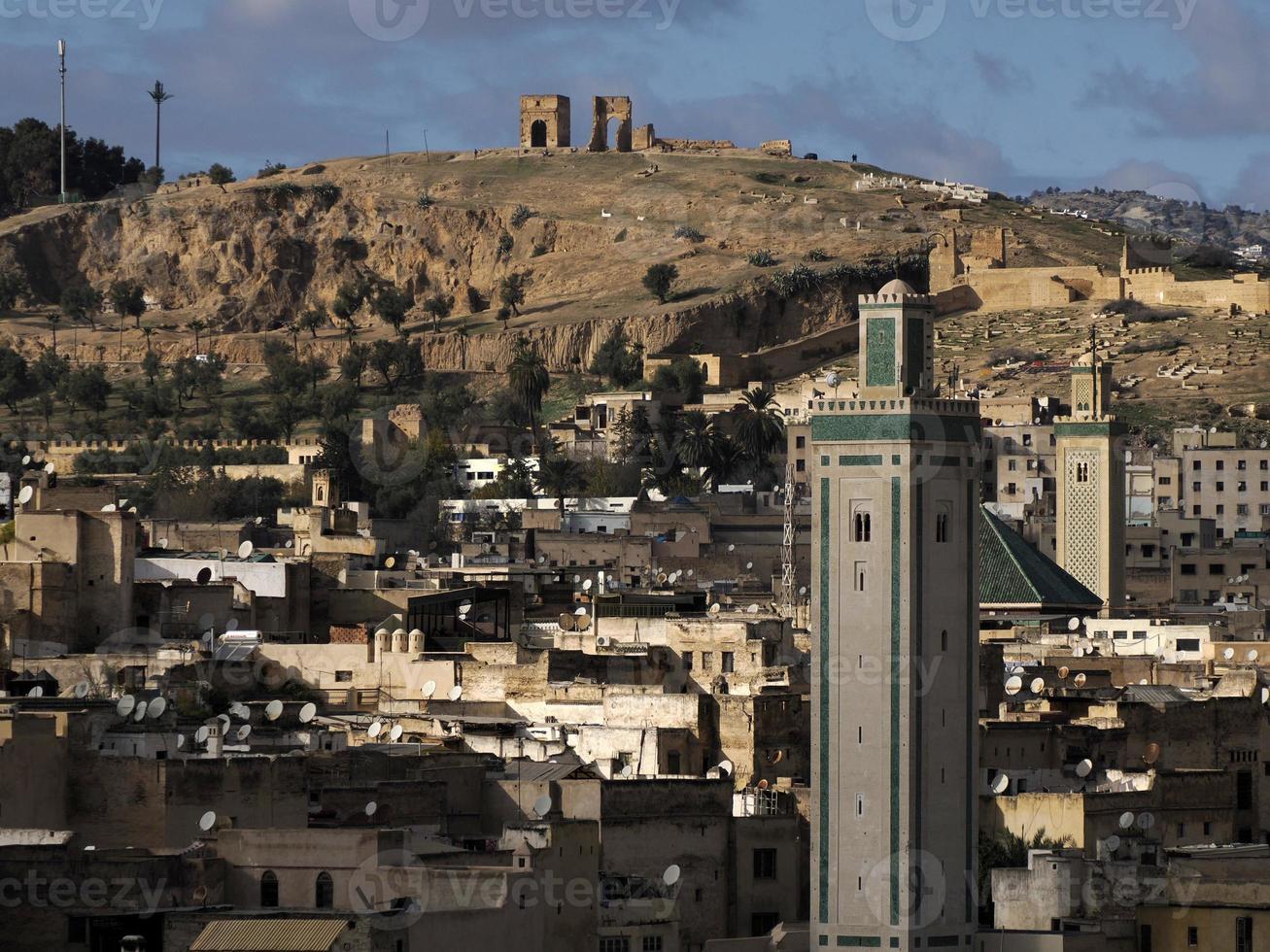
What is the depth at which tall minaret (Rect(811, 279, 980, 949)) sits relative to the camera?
125 feet

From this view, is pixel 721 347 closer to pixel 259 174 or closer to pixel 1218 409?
pixel 1218 409

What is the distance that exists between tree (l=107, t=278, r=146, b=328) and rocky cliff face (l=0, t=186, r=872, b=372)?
59.2 inches

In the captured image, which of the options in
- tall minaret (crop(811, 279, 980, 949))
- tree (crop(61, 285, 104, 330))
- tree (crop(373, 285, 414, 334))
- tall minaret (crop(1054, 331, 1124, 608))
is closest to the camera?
tall minaret (crop(811, 279, 980, 949))

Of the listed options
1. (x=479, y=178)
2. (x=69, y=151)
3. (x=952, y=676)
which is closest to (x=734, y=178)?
(x=479, y=178)

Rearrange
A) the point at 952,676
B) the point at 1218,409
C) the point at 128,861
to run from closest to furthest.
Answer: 1. the point at 128,861
2. the point at 952,676
3. the point at 1218,409

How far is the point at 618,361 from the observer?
119 metres

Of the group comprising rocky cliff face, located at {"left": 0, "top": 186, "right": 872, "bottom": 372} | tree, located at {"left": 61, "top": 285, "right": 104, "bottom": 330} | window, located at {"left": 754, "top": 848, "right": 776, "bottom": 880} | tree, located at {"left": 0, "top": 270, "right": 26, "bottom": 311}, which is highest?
rocky cliff face, located at {"left": 0, "top": 186, "right": 872, "bottom": 372}

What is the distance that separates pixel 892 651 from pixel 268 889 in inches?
337

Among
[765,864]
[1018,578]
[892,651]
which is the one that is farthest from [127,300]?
[892,651]

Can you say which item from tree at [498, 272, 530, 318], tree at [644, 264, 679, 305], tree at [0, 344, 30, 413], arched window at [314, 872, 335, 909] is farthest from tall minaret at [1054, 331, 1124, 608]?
tree at [498, 272, 530, 318]

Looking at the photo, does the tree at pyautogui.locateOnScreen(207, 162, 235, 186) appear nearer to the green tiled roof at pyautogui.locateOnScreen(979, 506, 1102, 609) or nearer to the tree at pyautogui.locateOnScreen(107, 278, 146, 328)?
the tree at pyautogui.locateOnScreen(107, 278, 146, 328)

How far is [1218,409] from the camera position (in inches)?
4208

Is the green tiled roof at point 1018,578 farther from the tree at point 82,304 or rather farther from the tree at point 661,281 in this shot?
the tree at point 82,304

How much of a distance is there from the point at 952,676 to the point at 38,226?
115 meters
